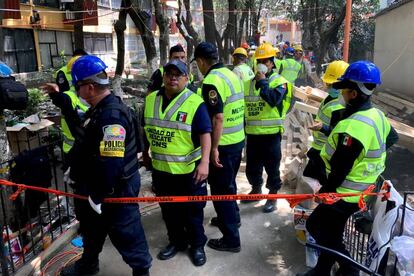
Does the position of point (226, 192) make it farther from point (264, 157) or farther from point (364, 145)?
point (364, 145)

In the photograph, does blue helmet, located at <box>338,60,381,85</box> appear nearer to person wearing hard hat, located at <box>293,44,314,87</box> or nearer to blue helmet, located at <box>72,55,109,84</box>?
blue helmet, located at <box>72,55,109,84</box>

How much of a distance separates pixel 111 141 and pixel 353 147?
1613 millimetres

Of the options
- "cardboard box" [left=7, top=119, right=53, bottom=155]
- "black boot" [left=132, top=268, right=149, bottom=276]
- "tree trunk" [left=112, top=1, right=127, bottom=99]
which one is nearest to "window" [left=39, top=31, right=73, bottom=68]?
"tree trunk" [left=112, top=1, right=127, bottom=99]

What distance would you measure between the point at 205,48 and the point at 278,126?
1.32 metres

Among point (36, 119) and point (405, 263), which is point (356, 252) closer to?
point (405, 263)

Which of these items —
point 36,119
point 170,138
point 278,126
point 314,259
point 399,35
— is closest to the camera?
point 170,138

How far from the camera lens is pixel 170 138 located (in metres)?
3.07

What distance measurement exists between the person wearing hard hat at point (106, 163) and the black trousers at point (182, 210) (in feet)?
1.26

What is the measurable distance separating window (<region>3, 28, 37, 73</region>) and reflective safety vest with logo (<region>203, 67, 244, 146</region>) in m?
16.3

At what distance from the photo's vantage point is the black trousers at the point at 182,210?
3225 mm

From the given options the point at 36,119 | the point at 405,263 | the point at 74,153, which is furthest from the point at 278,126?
the point at 36,119

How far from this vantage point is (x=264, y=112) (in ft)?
14.0

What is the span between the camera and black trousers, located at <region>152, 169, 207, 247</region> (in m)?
3.22

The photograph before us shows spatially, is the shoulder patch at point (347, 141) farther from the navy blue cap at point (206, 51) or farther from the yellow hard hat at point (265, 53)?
the yellow hard hat at point (265, 53)
